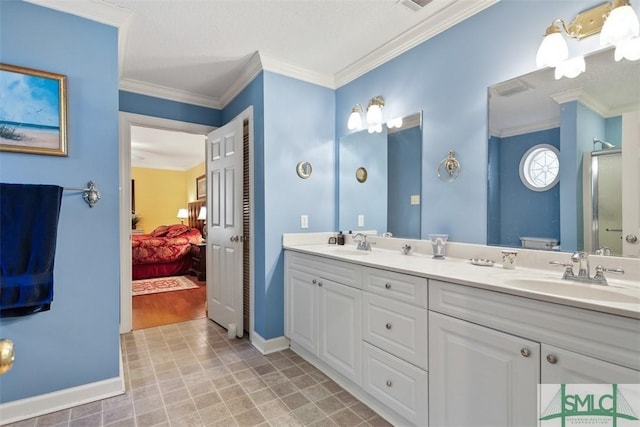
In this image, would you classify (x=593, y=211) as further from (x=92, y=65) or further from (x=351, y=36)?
(x=92, y=65)

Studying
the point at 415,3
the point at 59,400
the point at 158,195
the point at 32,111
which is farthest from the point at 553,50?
the point at 158,195

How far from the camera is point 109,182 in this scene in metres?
1.99

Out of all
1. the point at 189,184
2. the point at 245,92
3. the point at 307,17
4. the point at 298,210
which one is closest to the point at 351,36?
the point at 307,17

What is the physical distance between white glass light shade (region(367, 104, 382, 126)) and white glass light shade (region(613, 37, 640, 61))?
1.39 m

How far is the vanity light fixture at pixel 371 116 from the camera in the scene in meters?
2.51

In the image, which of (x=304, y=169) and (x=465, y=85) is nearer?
(x=465, y=85)

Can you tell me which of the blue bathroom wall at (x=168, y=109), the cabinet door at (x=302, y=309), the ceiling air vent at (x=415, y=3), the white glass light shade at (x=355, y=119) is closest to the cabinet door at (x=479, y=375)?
the cabinet door at (x=302, y=309)

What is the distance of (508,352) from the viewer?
46.5 inches

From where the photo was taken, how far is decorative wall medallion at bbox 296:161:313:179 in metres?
2.79

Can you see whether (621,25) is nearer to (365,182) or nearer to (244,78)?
(365,182)

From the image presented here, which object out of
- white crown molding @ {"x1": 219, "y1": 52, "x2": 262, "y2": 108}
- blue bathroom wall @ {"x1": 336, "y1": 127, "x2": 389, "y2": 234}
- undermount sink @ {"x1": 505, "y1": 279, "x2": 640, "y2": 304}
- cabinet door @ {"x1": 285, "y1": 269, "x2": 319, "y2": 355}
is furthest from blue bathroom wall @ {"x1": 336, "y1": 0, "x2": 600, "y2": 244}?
white crown molding @ {"x1": 219, "y1": 52, "x2": 262, "y2": 108}

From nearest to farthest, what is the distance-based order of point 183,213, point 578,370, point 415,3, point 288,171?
point 578,370, point 415,3, point 288,171, point 183,213

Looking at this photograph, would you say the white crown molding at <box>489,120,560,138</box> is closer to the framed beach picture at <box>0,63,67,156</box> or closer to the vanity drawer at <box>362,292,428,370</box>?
the vanity drawer at <box>362,292,428,370</box>

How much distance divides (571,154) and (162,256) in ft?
18.3
